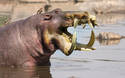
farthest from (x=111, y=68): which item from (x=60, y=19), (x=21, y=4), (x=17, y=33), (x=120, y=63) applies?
(x=21, y=4)

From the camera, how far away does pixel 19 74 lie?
24.0ft

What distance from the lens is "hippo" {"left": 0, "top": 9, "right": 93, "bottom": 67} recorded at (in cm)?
768

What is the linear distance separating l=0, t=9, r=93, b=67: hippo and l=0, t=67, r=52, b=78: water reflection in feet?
0.58

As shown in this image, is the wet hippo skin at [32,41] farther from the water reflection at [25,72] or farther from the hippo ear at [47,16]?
the water reflection at [25,72]

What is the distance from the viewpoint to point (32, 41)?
792cm

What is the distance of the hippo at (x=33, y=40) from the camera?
7.68 m

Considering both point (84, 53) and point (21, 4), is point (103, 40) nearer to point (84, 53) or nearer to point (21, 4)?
point (84, 53)

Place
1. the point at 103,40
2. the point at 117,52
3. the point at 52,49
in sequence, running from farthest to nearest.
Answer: the point at 103,40, the point at 117,52, the point at 52,49

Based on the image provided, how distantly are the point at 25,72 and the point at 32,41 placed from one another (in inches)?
26.0

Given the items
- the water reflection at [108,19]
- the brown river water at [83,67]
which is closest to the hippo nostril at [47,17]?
the brown river water at [83,67]

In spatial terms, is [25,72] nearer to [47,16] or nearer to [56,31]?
[56,31]

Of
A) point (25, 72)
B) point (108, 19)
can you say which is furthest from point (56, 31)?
point (108, 19)

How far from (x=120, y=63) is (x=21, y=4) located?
57.5 feet

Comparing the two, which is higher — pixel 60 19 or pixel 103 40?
pixel 60 19
